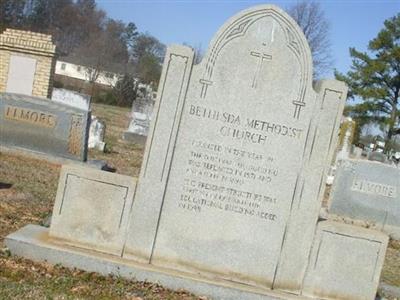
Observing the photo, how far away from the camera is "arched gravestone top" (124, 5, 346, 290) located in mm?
5422

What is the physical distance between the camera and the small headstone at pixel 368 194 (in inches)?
461

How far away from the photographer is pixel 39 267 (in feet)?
17.6

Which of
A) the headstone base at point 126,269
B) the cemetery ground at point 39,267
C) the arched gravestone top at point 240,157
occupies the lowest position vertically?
the cemetery ground at point 39,267

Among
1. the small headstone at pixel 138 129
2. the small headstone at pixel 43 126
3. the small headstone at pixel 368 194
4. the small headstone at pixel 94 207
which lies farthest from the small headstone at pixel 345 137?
the small headstone at pixel 94 207

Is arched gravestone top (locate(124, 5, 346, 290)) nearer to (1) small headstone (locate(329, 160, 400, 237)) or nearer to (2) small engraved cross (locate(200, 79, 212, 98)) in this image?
(2) small engraved cross (locate(200, 79, 212, 98))

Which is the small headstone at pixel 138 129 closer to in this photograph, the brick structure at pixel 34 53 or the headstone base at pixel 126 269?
the brick structure at pixel 34 53

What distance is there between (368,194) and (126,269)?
25.2 ft

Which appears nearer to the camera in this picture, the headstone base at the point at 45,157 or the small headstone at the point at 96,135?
the headstone base at the point at 45,157

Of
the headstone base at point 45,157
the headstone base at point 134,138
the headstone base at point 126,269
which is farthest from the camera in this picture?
the headstone base at point 134,138

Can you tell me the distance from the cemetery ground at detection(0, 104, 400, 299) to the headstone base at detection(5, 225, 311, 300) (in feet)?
0.24

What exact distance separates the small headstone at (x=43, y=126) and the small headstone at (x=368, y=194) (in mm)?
5450

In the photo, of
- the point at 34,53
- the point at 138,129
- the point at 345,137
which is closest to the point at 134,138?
the point at 138,129

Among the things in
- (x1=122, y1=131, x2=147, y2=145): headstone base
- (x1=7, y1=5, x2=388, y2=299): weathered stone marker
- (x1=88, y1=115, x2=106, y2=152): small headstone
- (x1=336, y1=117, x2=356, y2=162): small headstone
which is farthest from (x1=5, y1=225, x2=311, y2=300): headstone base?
(x1=336, y1=117, x2=356, y2=162): small headstone

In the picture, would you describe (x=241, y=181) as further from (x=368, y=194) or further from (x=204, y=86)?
(x=368, y=194)
